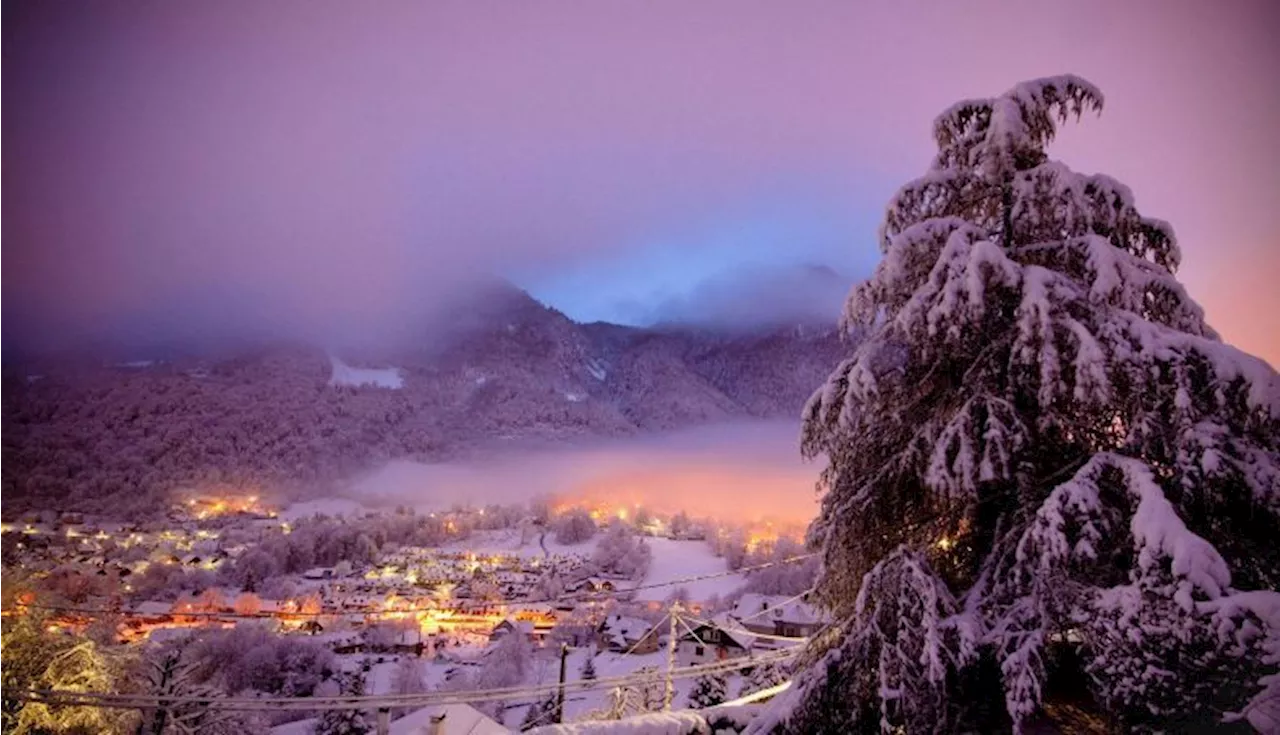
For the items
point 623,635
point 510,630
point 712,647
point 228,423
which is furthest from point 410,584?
point 228,423

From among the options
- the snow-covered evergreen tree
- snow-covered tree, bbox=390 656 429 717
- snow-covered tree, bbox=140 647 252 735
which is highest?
the snow-covered evergreen tree

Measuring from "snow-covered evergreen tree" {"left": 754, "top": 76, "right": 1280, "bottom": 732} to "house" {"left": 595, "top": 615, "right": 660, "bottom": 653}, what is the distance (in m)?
47.3

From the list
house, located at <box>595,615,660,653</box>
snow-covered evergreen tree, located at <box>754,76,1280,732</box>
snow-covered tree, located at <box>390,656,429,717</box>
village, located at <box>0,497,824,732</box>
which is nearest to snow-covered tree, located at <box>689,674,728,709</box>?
village, located at <box>0,497,824,732</box>

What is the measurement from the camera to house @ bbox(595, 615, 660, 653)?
164 feet

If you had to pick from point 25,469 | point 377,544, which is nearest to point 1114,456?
point 377,544

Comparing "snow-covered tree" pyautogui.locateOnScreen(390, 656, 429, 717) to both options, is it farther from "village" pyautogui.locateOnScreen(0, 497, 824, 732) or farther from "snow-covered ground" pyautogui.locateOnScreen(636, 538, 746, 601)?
"snow-covered ground" pyautogui.locateOnScreen(636, 538, 746, 601)

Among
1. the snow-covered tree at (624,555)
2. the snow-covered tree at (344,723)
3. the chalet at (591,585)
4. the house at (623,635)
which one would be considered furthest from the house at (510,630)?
the snow-covered tree at (624,555)

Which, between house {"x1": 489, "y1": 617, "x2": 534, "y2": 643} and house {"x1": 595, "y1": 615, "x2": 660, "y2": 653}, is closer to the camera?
house {"x1": 595, "y1": 615, "x2": 660, "y2": 653}

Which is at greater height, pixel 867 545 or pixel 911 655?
pixel 867 545

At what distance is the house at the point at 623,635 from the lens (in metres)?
50.1

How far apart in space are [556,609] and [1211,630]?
76.6m

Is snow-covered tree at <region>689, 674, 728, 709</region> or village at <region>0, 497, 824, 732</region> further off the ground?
snow-covered tree at <region>689, 674, 728, 709</region>

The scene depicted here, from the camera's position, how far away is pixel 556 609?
241ft

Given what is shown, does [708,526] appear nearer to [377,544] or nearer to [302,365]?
[377,544]
